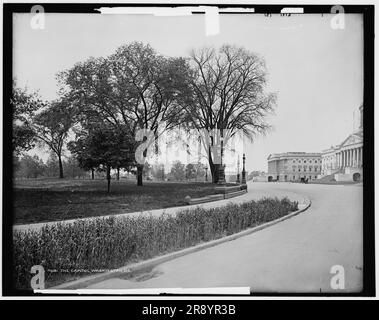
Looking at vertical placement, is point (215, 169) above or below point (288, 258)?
above

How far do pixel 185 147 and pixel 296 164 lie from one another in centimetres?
117

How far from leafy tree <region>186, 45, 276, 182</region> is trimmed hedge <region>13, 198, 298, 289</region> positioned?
1.58ft

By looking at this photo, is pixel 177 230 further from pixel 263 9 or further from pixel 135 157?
pixel 263 9

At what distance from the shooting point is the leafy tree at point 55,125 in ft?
8.23

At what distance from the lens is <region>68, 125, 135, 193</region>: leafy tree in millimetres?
2564

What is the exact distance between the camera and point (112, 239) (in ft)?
7.91

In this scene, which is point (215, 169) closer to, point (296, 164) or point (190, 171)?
point (190, 171)

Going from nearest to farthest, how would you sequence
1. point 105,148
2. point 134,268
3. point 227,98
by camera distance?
1. point 134,268
2. point 105,148
3. point 227,98

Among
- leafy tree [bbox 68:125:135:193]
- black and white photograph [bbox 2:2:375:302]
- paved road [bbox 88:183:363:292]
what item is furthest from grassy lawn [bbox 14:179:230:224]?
paved road [bbox 88:183:363:292]

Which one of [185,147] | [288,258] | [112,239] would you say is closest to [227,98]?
[185,147]

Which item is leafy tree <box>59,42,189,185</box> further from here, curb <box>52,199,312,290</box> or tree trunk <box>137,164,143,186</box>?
curb <box>52,199,312,290</box>

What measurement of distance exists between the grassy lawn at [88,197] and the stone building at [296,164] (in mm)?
646

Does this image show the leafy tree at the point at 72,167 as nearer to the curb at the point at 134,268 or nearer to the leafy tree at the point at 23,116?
the leafy tree at the point at 23,116

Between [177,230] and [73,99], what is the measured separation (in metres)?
1.66
